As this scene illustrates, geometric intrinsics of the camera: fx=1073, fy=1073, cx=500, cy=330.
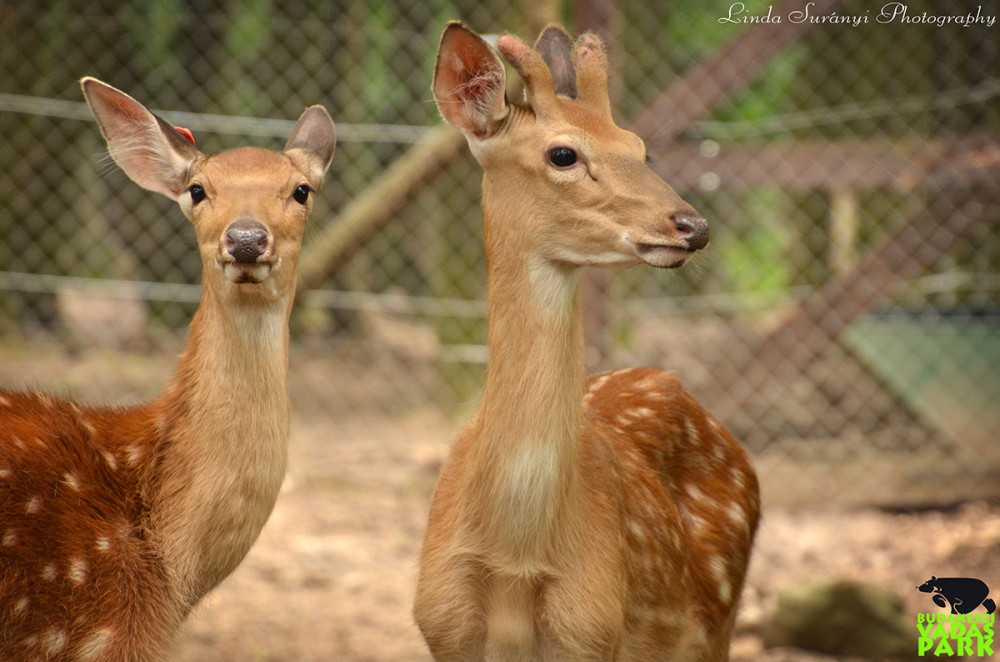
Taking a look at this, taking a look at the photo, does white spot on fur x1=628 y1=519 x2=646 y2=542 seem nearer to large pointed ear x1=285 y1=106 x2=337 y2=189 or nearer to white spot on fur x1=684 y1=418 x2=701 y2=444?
white spot on fur x1=684 y1=418 x2=701 y2=444

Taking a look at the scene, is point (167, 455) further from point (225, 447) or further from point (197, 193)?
point (197, 193)

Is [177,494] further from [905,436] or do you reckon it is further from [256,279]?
[905,436]

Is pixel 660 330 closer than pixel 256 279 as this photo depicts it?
No

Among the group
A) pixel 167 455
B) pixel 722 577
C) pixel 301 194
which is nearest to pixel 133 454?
pixel 167 455

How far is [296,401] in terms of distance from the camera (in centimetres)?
805

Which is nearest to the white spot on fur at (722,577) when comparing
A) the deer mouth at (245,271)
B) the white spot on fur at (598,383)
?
the white spot on fur at (598,383)

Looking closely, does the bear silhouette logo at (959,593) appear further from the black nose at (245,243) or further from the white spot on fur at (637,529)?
the black nose at (245,243)

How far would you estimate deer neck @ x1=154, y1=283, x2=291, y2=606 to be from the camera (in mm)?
3021

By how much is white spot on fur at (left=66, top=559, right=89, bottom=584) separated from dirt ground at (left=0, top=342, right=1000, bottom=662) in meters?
0.42

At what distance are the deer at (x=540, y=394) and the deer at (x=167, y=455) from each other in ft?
1.89

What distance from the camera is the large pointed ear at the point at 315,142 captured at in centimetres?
339

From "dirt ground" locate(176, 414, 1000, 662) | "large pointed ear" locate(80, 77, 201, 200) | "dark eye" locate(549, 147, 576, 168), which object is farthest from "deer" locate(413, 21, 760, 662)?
"dirt ground" locate(176, 414, 1000, 662)

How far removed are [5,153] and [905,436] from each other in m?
6.46

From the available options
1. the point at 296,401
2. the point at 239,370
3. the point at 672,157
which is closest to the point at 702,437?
the point at 239,370
